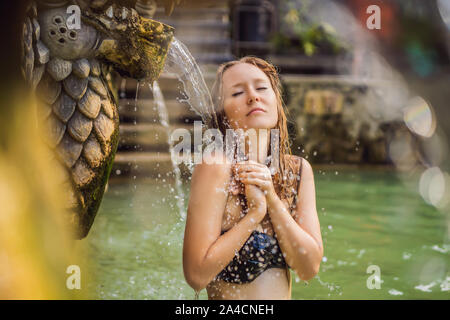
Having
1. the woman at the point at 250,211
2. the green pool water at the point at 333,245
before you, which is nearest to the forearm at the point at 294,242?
the woman at the point at 250,211

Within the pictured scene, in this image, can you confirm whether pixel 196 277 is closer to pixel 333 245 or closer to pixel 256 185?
pixel 256 185

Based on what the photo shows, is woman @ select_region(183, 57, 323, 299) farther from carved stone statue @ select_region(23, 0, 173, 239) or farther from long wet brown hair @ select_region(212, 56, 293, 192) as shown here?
carved stone statue @ select_region(23, 0, 173, 239)

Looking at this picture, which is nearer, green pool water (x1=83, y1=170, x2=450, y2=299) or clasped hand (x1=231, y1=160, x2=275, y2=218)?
clasped hand (x1=231, y1=160, x2=275, y2=218)

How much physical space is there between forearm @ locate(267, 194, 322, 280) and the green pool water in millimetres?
228

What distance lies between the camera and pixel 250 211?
3.85ft

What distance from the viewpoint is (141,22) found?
127cm

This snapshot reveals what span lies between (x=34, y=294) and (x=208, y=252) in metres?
0.37

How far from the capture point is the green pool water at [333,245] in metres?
2.35

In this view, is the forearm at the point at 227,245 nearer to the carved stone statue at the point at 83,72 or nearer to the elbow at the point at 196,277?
the elbow at the point at 196,277

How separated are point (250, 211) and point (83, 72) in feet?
1.61

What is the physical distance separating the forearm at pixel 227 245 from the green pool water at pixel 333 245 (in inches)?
14.0

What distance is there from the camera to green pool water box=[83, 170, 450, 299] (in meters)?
2.35

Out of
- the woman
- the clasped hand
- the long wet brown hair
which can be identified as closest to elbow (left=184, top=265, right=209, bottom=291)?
the woman
